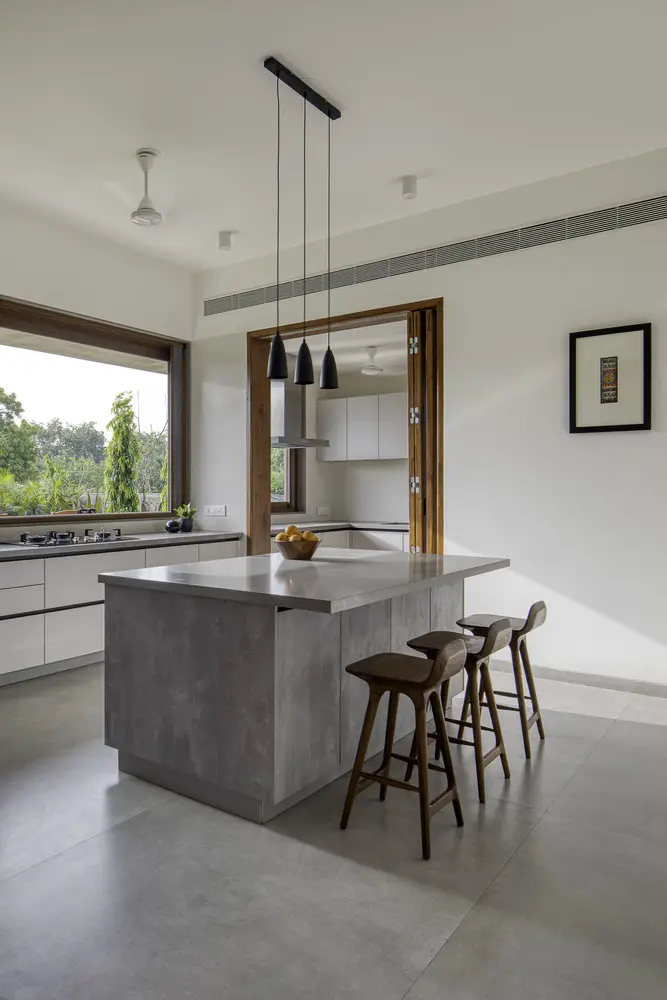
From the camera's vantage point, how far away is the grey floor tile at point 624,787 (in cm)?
245

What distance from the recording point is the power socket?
5850 millimetres

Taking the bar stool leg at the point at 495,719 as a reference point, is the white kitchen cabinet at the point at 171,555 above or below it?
above

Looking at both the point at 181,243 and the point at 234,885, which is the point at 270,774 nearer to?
the point at 234,885

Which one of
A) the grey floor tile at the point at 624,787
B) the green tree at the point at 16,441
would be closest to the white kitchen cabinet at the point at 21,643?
the green tree at the point at 16,441

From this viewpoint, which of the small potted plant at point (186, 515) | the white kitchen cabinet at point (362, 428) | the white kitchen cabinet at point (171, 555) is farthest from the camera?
the white kitchen cabinet at point (362, 428)

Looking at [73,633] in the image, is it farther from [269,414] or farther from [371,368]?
[371,368]

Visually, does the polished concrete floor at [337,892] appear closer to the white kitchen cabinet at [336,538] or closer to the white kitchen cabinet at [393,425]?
the white kitchen cabinet at [336,538]

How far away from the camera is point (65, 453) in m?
5.06

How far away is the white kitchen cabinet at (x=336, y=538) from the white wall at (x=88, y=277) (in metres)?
2.51

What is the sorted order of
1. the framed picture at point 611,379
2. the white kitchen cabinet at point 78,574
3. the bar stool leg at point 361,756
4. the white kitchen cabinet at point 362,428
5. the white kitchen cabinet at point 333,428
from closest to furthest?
the bar stool leg at point 361,756
the framed picture at point 611,379
the white kitchen cabinet at point 78,574
the white kitchen cabinet at point 362,428
the white kitchen cabinet at point 333,428

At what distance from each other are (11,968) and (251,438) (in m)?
4.36

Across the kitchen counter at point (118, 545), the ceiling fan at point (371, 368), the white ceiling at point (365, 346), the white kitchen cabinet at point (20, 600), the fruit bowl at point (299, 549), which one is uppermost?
the white ceiling at point (365, 346)

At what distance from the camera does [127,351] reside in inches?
220

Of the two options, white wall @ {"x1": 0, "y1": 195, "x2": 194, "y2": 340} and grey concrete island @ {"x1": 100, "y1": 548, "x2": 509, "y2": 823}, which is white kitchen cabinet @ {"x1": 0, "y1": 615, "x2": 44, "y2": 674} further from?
white wall @ {"x1": 0, "y1": 195, "x2": 194, "y2": 340}
